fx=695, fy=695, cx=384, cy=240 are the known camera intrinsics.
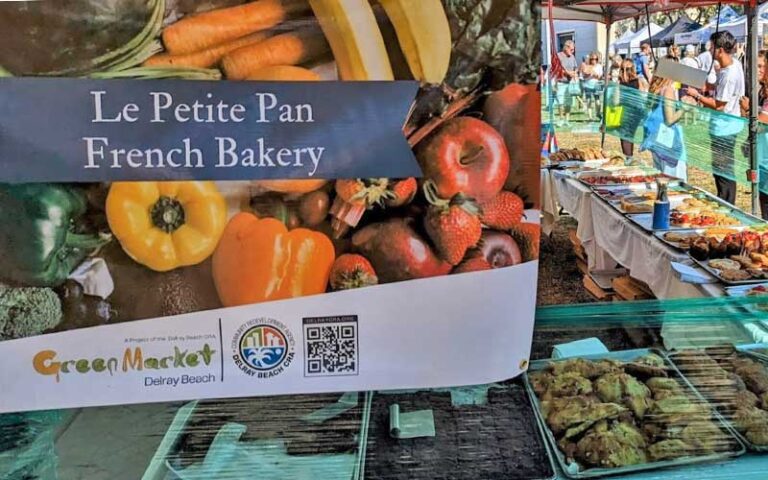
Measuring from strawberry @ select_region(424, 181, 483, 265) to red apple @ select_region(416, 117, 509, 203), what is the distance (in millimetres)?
20

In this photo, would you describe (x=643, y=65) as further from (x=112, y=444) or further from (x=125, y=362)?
(x=125, y=362)

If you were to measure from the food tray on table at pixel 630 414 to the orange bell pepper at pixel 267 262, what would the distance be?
921 mm

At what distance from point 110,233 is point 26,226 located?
0.19m

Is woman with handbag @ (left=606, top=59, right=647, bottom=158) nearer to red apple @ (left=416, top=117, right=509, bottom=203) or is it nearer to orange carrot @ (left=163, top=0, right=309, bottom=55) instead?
red apple @ (left=416, top=117, right=509, bottom=203)

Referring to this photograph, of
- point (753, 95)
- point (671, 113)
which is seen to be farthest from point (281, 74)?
point (671, 113)

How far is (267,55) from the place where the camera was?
4.95 feet

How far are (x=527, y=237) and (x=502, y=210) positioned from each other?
9 cm

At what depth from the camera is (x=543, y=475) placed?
198cm

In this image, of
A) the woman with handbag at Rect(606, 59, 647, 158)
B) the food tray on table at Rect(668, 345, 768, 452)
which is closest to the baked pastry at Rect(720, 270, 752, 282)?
the food tray on table at Rect(668, 345, 768, 452)

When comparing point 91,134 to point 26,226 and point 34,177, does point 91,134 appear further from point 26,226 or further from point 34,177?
point 26,226

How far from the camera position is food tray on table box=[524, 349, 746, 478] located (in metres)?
2.02

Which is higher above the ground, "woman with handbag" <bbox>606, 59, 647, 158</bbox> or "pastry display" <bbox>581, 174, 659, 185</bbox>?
"woman with handbag" <bbox>606, 59, 647, 158</bbox>

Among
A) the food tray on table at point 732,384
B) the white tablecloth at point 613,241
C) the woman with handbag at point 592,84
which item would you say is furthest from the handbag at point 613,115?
the food tray on table at point 732,384

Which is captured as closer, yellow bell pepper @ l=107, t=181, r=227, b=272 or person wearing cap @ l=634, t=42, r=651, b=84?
yellow bell pepper @ l=107, t=181, r=227, b=272
